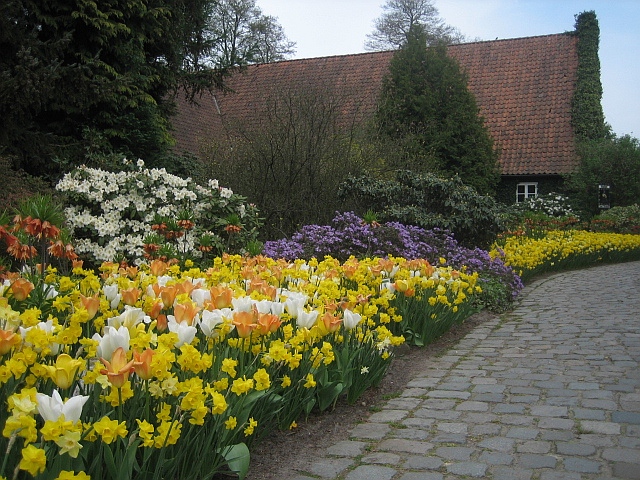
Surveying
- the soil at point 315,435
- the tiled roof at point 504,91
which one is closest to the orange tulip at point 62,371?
the soil at point 315,435

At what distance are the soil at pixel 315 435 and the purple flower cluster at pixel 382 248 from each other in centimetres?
392

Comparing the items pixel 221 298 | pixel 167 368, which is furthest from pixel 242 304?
pixel 167 368

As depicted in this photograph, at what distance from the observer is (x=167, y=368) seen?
2574mm

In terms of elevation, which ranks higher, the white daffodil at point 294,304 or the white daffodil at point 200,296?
the white daffodil at point 200,296

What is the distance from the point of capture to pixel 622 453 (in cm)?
350

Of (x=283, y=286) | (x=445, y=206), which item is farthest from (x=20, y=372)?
(x=445, y=206)

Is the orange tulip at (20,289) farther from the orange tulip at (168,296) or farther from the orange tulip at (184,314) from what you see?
the orange tulip at (184,314)

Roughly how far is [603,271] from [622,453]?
11.3m

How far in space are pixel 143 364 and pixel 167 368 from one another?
12cm

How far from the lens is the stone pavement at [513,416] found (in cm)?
333

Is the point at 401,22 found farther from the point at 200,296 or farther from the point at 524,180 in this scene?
the point at 200,296

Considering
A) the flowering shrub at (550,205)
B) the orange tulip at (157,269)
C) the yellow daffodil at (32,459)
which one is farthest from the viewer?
the flowering shrub at (550,205)

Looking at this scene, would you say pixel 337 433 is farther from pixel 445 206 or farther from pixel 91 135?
pixel 91 135

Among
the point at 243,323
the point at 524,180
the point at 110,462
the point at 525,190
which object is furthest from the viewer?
the point at 525,190
